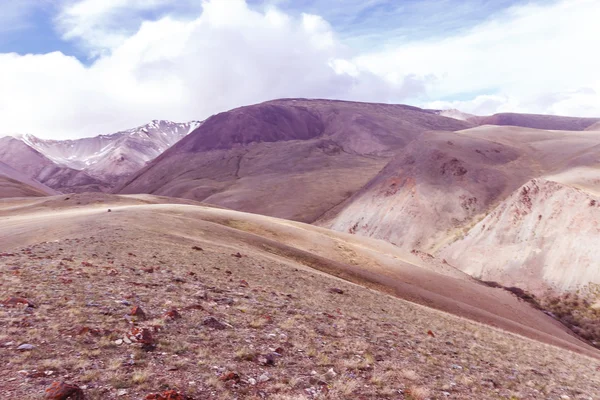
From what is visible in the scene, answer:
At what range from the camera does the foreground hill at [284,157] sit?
9975 centimetres

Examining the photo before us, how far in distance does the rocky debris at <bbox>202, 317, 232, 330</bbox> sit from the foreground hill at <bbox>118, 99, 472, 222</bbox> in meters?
73.5

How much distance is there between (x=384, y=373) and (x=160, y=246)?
39.1 ft

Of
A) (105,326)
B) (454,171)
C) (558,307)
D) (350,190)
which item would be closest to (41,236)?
(105,326)

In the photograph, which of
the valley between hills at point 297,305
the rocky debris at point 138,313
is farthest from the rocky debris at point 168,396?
the rocky debris at point 138,313

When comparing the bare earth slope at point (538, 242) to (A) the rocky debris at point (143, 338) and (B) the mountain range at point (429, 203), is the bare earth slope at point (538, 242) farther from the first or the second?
(A) the rocky debris at point (143, 338)

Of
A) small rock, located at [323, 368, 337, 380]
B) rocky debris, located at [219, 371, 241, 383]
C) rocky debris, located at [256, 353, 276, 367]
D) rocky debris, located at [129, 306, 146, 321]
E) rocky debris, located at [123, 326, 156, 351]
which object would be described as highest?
rocky debris, located at [129, 306, 146, 321]

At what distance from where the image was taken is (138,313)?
30.8ft

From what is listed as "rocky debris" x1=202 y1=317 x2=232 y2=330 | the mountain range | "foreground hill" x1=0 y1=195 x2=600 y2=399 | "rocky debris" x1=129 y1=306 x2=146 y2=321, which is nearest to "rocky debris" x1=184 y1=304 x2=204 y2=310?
"foreground hill" x1=0 y1=195 x2=600 y2=399

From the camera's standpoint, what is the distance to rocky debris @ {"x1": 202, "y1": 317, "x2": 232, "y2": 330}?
31.8 feet

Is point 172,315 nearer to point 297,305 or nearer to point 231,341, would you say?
point 231,341

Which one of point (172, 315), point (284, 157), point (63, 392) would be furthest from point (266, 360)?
point (284, 157)

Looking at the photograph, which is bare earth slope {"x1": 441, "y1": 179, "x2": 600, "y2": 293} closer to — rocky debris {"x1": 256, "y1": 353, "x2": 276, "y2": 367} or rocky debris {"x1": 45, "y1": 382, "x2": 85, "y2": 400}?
rocky debris {"x1": 256, "y1": 353, "x2": 276, "y2": 367}

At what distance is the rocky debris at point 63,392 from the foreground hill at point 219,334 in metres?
0.18

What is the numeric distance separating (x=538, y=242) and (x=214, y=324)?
43120 millimetres
